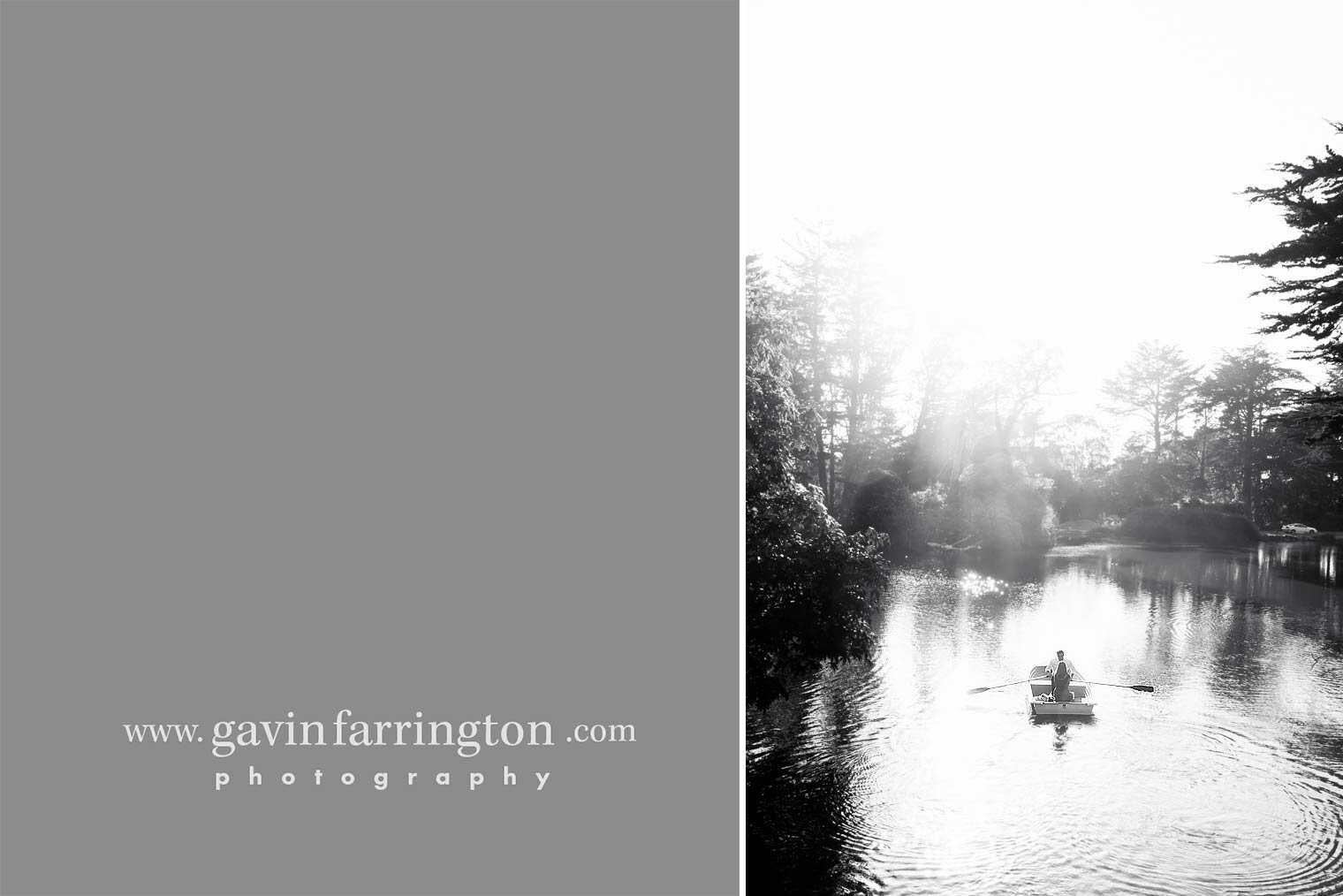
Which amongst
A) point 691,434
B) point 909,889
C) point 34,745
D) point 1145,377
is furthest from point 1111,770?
point 1145,377

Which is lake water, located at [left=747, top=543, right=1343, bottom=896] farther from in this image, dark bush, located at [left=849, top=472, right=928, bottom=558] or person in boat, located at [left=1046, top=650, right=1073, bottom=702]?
dark bush, located at [left=849, top=472, right=928, bottom=558]

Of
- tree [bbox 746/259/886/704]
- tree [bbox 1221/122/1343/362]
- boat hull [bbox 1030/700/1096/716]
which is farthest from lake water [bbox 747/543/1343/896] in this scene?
tree [bbox 1221/122/1343/362]

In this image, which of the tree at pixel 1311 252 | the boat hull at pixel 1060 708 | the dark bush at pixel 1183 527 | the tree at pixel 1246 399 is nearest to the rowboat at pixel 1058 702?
the boat hull at pixel 1060 708

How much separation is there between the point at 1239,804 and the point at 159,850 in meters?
9.76

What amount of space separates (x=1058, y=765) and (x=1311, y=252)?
30.8 feet

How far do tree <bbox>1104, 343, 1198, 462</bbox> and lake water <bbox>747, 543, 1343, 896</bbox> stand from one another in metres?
16.0

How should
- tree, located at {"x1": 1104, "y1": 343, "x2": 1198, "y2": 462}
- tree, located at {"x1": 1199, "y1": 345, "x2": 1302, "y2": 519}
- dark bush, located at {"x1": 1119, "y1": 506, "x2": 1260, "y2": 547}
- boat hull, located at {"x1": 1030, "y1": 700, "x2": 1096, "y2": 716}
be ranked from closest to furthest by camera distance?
boat hull, located at {"x1": 1030, "y1": 700, "x2": 1096, "y2": 716}
dark bush, located at {"x1": 1119, "y1": 506, "x2": 1260, "y2": 547}
tree, located at {"x1": 1104, "y1": 343, "x2": 1198, "y2": 462}
tree, located at {"x1": 1199, "y1": 345, "x2": 1302, "y2": 519}

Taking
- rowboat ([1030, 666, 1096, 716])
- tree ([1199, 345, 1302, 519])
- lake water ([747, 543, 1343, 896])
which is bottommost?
lake water ([747, 543, 1343, 896])

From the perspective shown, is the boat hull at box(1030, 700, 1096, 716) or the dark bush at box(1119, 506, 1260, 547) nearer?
the boat hull at box(1030, 700, 1096, 716)

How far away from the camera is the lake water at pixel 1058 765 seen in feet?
28.3

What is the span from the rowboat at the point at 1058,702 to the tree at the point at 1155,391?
23910mm

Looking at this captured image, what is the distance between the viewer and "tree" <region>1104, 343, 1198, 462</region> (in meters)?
34.4

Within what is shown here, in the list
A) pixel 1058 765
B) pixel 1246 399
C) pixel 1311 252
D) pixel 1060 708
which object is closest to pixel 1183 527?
pixel 1246 399

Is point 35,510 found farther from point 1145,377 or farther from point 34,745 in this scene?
point 1145,377
